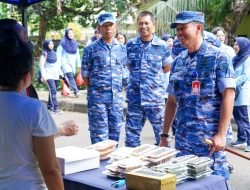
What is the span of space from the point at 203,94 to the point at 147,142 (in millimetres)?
4391

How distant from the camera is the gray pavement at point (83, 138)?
5671 mm

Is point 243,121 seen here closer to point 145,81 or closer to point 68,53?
point 145,81

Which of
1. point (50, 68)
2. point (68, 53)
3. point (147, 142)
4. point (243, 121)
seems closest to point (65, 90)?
point (68, 53)

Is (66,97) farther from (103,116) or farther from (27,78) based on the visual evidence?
(27,78)

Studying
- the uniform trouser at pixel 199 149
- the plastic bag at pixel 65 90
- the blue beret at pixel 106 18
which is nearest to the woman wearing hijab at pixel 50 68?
the plastic bag at pixel 65 90

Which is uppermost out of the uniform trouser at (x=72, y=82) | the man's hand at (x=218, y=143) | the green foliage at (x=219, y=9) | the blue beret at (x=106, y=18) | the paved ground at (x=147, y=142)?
the green foliage at (x=219, y=9)

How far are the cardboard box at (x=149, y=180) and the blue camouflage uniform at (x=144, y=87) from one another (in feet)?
8.77

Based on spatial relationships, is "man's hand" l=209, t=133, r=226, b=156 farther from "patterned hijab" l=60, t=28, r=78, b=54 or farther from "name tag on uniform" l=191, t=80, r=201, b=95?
"patterned hijab" l=60, t=28, r=78, b=54

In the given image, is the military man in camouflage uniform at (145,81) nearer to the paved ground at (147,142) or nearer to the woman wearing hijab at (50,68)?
the paved ground at (147,142)

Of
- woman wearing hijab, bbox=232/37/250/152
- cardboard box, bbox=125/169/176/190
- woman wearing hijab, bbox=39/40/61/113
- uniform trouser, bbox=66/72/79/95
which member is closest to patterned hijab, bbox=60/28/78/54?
uniform trouser, bbox=66/72/79/95

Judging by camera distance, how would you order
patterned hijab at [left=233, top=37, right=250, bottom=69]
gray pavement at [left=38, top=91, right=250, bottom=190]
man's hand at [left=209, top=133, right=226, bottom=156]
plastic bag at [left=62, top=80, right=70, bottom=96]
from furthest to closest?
plastic bag at [left=62, top=80, right=70, bottom=96]
patterned hijab at [left=233, top=37, right=250, bottom=69]
gray pavement at [left=38, top=91, right=250, bottom=190]
man's hand at [left=209, top=133, right=226, bottom=156]

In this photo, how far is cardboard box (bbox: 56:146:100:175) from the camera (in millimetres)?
3098

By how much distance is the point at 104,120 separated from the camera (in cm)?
545

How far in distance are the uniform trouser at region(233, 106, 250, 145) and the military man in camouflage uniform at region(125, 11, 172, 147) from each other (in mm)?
1852
